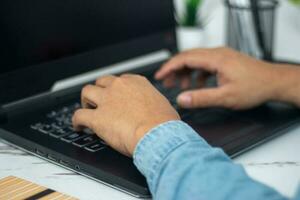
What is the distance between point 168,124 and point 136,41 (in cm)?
42

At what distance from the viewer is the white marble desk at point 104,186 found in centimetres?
60

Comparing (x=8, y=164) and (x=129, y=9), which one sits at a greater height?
(x=129, y=9)

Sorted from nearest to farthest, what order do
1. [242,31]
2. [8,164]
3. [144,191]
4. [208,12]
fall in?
[144,191], [8,164], [242,31], [208,12]

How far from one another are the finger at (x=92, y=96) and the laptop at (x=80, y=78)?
0.04m

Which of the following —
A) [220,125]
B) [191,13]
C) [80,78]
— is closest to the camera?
[220,125]

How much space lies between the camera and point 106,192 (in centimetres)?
60

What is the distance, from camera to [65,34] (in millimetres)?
860

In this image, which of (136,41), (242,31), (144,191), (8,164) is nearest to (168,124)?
(144,191)

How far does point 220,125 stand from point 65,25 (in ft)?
0.99

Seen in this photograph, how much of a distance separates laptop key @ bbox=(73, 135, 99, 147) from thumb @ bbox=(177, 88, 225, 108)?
0.47ft

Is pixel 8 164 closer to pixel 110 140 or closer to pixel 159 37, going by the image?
pixel 110 140

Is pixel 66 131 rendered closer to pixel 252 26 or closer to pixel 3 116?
pixel 3 116

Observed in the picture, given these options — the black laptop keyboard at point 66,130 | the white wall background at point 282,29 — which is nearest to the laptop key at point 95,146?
the black laptop keyboard at point 66,130

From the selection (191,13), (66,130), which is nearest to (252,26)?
(191,13)
